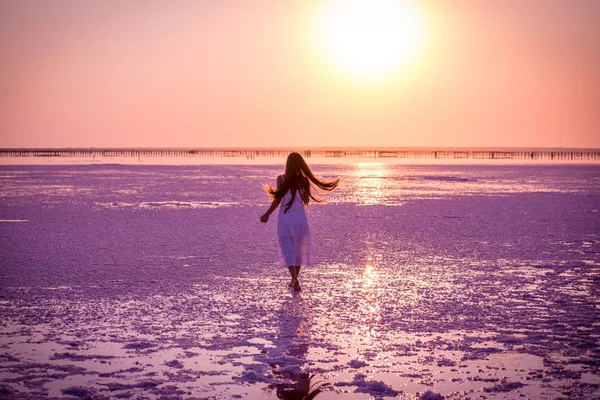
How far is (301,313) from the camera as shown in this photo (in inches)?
328

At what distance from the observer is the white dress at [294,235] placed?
33.3 feet

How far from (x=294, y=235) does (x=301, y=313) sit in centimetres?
205

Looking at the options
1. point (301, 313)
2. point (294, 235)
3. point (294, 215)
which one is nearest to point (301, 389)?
point (301, 313)

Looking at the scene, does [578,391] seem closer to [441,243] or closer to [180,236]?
[441,243]

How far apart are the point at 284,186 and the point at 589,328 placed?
4784 millimetres

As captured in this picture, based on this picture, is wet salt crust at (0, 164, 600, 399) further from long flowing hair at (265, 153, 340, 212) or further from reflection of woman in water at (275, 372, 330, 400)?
long flowing hair at (265, 153, 340, 212)

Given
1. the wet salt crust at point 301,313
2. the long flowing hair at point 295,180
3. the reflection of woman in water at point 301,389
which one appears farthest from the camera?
the long flowing hair at point 295,180

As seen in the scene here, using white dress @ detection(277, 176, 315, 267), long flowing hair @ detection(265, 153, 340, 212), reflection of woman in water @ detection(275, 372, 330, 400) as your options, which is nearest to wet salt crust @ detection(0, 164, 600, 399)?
reflection of woman in water @ detection(275, 372, 330, 400)

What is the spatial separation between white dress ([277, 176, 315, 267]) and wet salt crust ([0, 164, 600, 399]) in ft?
1.50

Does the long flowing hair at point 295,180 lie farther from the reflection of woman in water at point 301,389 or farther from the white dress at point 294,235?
the reflection of woman in water at point 301,389

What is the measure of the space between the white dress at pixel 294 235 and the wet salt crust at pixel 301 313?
0.46 meters

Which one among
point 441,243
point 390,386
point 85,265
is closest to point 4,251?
point 85,265

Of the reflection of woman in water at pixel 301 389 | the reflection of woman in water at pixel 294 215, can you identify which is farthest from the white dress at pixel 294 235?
the reflection of woman in water at pixel 301 389

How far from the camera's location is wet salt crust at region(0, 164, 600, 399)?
5816 mm
